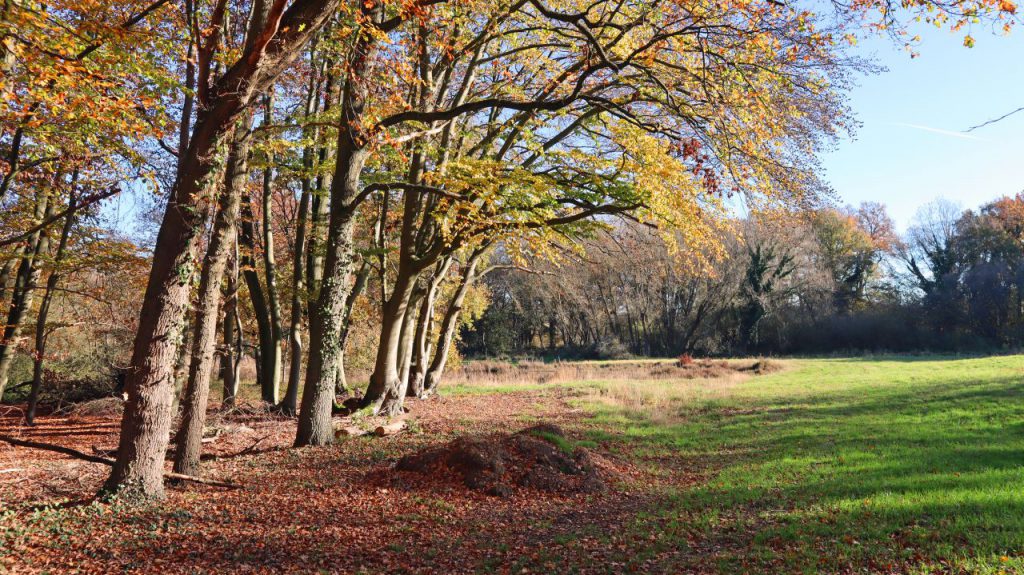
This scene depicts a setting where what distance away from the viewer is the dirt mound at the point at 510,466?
27.6ft

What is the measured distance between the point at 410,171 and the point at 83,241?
8612 mm

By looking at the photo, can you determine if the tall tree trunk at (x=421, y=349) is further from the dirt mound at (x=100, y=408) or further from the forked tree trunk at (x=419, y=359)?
the dirt mound at (x=100, y=408)

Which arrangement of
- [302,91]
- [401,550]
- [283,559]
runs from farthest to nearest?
[302,91], [401,550], [283,559]

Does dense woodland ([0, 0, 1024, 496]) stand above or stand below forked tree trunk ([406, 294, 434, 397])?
above

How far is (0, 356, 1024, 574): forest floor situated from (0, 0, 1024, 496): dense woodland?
0.96 meters

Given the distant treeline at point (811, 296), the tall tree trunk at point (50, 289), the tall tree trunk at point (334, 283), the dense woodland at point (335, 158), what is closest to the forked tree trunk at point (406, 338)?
the dense woodland at point (335, 158)

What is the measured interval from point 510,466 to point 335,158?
8.70 m

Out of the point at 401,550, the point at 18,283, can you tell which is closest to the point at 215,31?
Result: the point at 401,550

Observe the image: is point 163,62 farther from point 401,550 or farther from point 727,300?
point 727,300

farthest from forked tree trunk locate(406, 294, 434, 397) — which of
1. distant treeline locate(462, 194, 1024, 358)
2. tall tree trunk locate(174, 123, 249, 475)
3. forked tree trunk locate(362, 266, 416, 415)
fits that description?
distant treeline locate(462, 194, 1024, 358)

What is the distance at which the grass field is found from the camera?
5.53m

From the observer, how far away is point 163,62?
1173cm

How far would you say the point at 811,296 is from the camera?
1955 inches

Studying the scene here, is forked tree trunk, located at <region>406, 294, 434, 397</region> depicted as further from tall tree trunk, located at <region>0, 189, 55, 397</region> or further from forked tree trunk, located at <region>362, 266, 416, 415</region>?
tall tree trunk, located at <region>0, 189, 55, 397</region>
